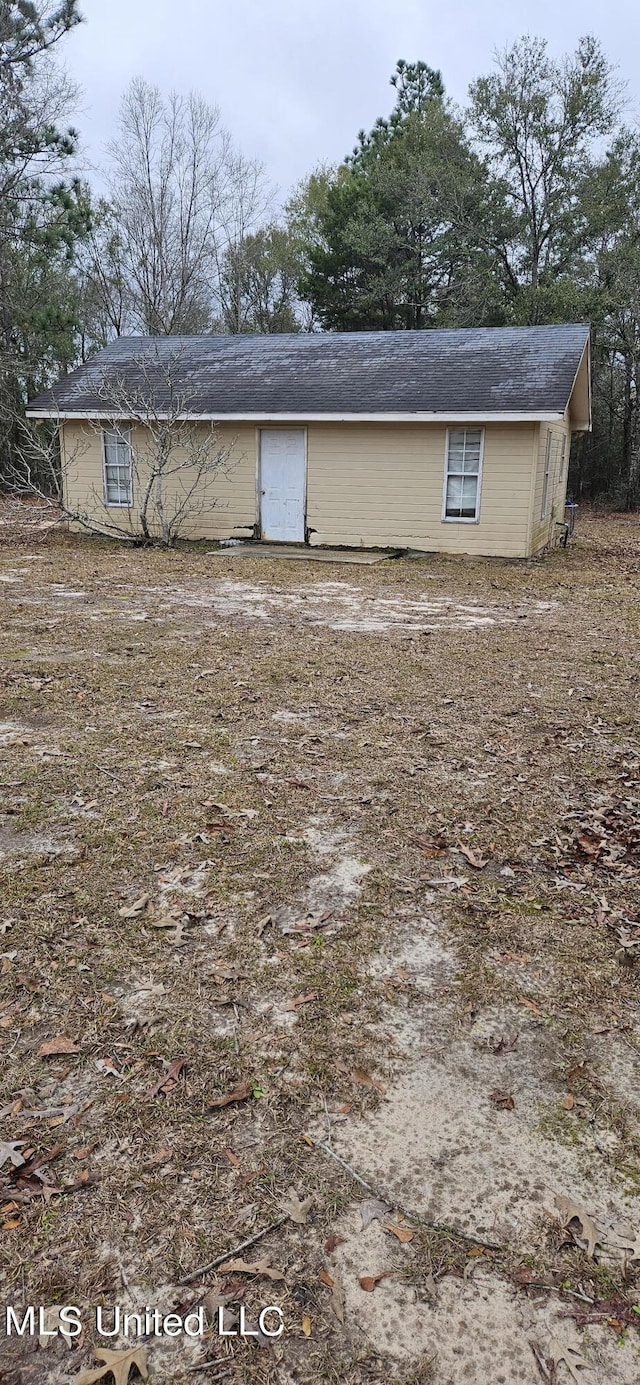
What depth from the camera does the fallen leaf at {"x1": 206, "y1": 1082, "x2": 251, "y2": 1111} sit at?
2.36 metres

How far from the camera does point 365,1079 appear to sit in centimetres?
247

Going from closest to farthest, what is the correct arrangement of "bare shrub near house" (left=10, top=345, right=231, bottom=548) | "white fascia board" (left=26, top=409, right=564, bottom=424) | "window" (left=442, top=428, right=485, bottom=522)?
1. "white fascia board" (left=26, top=409, right=564, bottom=424)
2. "window" (left=442, top=428, right=485, bottom=522)
3. "bare shrub near house" (left=10, top=345, right=231, bottom=548)

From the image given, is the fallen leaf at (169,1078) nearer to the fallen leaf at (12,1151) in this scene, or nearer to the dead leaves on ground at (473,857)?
the fallen leaf at (12,1151)

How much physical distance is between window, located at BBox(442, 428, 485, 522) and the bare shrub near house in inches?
167

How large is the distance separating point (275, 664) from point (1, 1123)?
16.6ft

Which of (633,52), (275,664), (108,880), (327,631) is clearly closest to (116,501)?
(327,631)

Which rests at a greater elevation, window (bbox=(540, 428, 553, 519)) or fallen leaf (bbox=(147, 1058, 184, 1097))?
window (bbox=(540, 428, 553, 519))

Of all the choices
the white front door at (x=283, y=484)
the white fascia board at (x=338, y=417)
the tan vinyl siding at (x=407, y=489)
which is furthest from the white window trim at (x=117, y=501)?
the tan vinyl siding at (x=407, y=489)

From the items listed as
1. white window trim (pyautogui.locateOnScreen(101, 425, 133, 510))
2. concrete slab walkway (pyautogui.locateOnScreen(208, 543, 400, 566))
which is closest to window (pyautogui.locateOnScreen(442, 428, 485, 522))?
concrete slab walkway (pyautogui.locateOnScreen(208, 543, 400, 566))

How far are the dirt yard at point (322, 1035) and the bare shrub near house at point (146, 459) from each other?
410 inches

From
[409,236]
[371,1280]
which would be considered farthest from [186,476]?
[409,236]

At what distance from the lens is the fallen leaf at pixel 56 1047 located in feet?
8.33

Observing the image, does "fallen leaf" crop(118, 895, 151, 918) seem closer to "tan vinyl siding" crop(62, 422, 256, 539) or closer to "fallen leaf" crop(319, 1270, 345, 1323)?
"fallen leaf" crop(319, 1270, 345, 1323)

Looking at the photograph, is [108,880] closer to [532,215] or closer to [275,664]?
[275,664]
